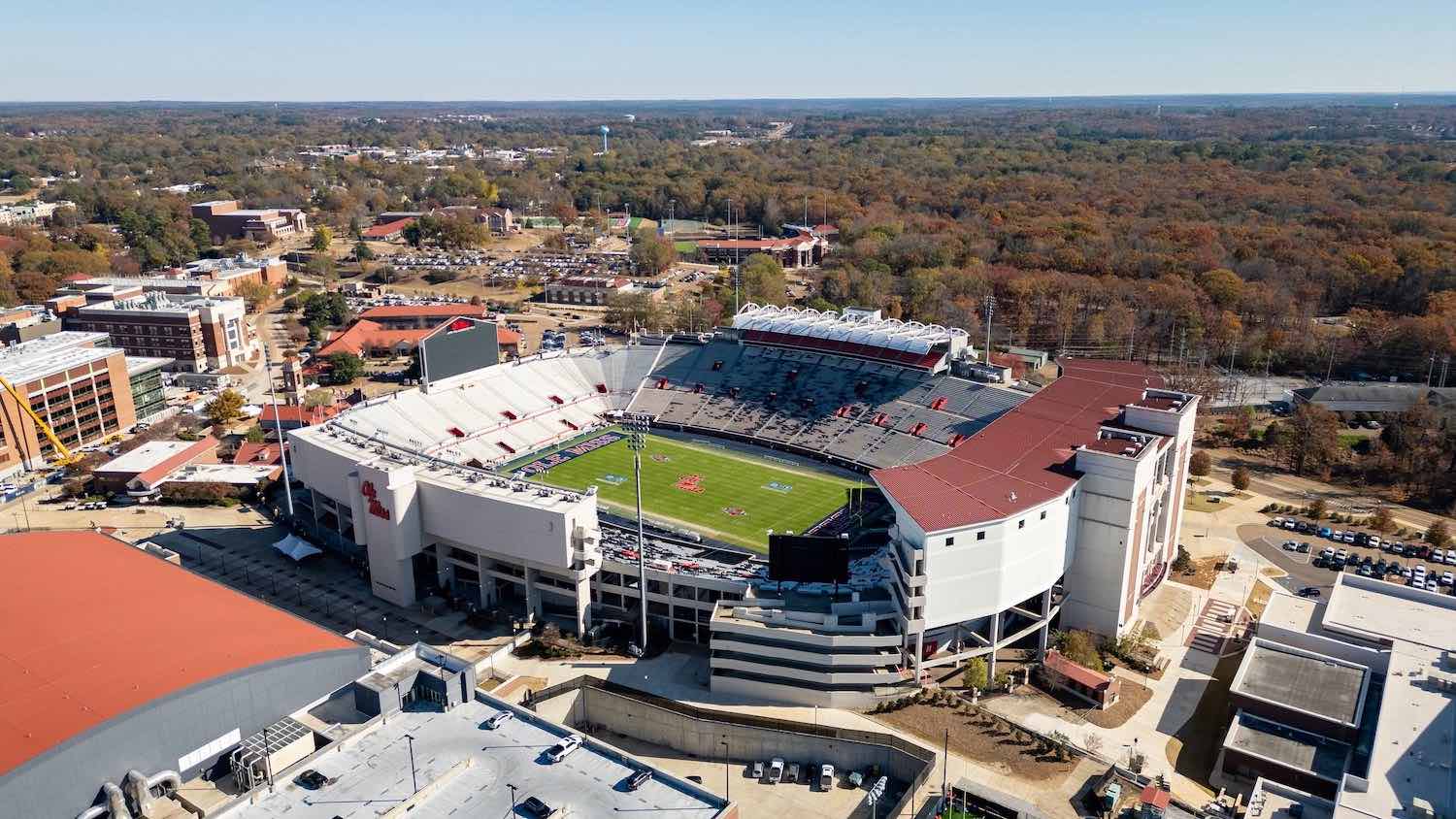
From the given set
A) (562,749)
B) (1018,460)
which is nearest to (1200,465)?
(1018,460)

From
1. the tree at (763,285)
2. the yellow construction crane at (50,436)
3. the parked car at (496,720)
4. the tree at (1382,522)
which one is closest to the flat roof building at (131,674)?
the parked car at (496,720)

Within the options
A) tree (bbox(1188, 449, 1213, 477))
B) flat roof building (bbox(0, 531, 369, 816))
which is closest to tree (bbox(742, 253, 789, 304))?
tree (bbox(1188, 449, 1213, 477))

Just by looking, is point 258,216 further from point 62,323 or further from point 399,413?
point 399,413

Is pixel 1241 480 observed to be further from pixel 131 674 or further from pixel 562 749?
pixel 131 674

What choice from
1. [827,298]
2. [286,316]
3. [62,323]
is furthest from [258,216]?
[827,298]

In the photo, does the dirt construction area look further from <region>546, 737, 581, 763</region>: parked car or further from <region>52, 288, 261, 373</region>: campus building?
<region>52, 288, 261, 373</region>: campus building

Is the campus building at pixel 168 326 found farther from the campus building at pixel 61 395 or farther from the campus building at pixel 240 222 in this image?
the campus building at pixel 240 222

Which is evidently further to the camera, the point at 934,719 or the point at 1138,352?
the point at 1138,352
